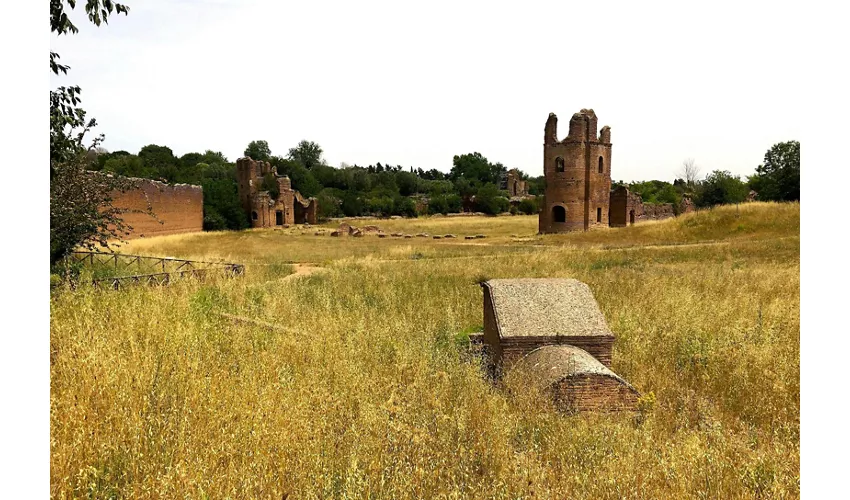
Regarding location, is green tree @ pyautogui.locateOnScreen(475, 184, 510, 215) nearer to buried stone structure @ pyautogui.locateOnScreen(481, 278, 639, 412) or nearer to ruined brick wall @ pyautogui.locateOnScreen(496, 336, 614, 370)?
buried stone structure @ pyautogui.locateOnScreen(481, 278, 639, 412)

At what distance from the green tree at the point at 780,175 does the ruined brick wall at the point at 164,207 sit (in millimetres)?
42664

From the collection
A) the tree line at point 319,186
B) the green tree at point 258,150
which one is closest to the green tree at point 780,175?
the tree line at point 319,186

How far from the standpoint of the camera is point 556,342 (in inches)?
210

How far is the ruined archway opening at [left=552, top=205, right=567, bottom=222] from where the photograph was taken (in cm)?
3875

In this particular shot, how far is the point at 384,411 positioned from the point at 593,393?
1.83 metres

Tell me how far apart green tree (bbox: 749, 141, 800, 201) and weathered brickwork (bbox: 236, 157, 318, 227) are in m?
42.8

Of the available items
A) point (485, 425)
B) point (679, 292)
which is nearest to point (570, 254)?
point (679, 292)

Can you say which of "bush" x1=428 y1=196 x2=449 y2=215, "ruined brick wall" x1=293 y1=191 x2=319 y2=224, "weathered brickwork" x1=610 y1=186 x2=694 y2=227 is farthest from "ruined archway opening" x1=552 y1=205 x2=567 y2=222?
"bush" x1=428 y1=196 x2=449 y2=215

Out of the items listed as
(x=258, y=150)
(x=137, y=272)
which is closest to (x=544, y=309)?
(x=137, y=272)

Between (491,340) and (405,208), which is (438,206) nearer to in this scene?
(405,208)

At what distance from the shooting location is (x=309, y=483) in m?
2.88

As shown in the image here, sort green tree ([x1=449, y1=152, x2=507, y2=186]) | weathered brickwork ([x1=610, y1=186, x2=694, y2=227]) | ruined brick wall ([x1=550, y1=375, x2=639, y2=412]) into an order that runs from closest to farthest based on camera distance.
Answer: ruined brick wall ([x1=550, y1=375, x2=639, y2=412]) → weathered brickwork ([x1=610, y1=186, x2=694, y2=227]) → green tree ([x1=449, y1=152, x2=507, y2=186])

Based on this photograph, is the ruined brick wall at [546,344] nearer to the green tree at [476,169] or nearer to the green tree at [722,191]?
the green tree at [722,191]

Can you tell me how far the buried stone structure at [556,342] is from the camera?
14.6ft
